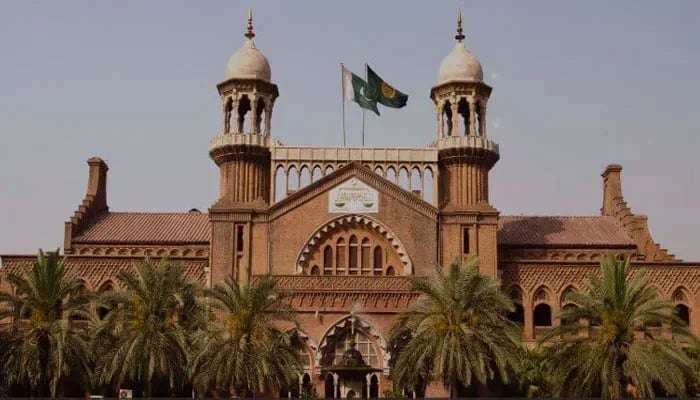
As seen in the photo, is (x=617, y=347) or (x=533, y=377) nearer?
(x=617, y=347)

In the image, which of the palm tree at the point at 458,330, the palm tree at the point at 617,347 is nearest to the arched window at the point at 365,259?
the palm tree at the point at 458,330

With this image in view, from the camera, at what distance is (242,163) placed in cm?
5606

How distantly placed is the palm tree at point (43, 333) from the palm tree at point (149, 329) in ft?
4.36

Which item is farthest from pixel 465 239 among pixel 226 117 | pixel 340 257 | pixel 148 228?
pixel 148 228

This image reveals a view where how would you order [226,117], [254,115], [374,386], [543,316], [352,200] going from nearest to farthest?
[374,386]
[352,200]
[254,115]
[226,117]
[543,316]

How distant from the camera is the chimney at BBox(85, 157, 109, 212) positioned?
6412cm

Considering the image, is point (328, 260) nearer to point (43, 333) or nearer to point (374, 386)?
point (374, 386)

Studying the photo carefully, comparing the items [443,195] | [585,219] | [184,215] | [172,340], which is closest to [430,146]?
[443,195]

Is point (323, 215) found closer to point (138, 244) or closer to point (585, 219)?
point (138, 244)

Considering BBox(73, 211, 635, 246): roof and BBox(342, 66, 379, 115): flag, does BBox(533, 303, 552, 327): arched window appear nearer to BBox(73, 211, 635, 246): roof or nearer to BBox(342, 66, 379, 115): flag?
BBox(73, 211, 635, 246): roof

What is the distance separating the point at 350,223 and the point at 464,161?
7.54 m

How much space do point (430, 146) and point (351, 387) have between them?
19265 mm

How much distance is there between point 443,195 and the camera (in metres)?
56.9

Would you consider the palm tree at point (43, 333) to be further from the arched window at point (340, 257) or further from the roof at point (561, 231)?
the roof at point (561, 231)
